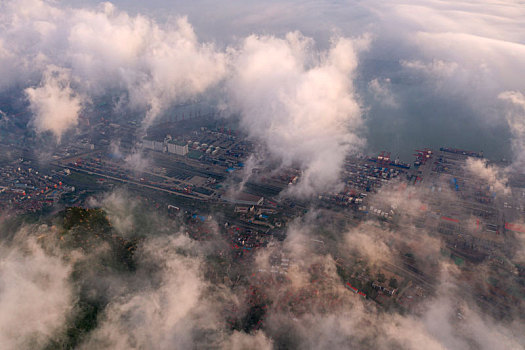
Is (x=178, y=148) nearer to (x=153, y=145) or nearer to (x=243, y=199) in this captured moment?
(x=153, y=145)

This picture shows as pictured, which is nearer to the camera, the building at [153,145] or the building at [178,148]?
the building at [178,148]

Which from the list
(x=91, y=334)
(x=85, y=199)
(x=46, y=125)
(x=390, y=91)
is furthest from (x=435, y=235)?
(x=46, y=125)

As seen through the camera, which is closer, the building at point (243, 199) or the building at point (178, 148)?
the building at point (243, 199)

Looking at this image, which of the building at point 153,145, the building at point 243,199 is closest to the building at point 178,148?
the building at point 153,145

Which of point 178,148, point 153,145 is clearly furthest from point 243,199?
point 153,145

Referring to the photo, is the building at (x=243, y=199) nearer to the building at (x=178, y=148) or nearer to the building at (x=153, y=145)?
the building at (x=178, y=148)

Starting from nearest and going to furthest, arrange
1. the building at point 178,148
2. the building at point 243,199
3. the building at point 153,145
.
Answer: the building at point 243,199 → the building at point 178,148 → the building at point 153,145

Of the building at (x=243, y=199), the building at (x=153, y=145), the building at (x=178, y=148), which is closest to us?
the building at (x=243, y=199)

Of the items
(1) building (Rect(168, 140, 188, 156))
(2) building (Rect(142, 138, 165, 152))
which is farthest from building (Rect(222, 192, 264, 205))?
(2) building (Rect(142, 138, 165, 152))
